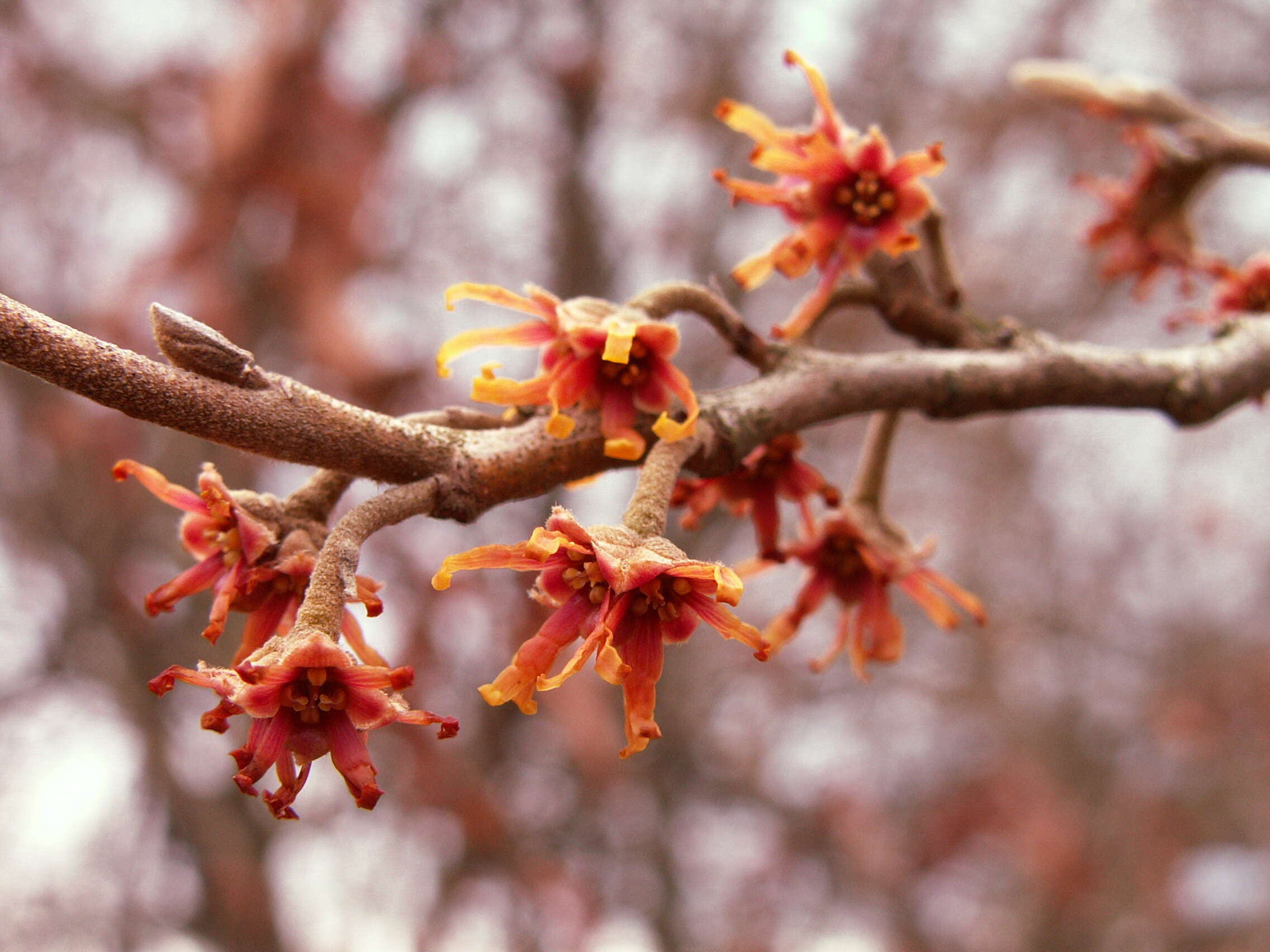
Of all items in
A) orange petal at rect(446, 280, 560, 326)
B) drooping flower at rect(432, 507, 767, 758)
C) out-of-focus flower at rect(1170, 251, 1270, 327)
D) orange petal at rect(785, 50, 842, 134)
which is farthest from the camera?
out-of-focus flower at rect(1170, 251, 1270, 327)

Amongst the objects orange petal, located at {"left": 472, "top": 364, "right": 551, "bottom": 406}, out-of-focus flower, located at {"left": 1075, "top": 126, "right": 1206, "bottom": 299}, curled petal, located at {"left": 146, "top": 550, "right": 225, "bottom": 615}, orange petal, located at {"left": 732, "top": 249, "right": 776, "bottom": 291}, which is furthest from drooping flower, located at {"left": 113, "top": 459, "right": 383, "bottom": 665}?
out-of-focus flower, located at {"left": 1075, "top": 126, "right": 1206, "bottom": 299}

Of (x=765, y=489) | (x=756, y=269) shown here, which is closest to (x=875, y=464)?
(x=765, y=489)

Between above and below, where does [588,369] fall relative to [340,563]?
above

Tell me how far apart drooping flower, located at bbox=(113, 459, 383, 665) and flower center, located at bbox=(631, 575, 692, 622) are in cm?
29

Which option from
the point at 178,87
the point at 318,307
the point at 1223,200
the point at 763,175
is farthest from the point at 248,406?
the point at 1223,200

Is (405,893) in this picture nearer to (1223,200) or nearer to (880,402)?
(880,402)

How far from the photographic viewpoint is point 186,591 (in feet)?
4.05

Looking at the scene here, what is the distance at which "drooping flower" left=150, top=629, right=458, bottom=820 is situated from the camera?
38.1 inches

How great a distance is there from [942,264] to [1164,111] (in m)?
0.88

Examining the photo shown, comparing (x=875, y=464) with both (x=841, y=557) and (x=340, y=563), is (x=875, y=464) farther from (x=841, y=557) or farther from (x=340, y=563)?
(x=340, y=563)

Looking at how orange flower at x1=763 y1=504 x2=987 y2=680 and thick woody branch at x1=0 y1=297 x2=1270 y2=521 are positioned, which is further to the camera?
orange flower at x1=763 y1=504 x2=987 y2=680

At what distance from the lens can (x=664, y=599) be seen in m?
1.16

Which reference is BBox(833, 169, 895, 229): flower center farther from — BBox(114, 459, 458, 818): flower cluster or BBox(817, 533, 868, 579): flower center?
BBox(114, 459, 458, 818): flower cluster

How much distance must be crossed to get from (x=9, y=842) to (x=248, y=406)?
8.55 meters
